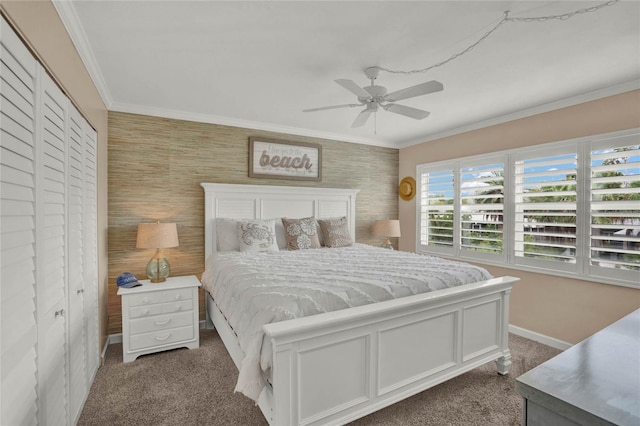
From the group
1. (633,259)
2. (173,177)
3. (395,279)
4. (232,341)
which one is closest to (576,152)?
(633,259)

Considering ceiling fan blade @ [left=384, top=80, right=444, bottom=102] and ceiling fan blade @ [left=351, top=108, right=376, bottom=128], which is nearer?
ceiling fan blade @ [left=384, top=80, right=444, bottom=102]

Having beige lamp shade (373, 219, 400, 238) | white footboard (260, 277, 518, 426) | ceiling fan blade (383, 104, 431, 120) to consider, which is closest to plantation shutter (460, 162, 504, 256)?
beige lamp shade (373, 219, 400, 238)

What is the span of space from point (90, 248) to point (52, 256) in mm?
954

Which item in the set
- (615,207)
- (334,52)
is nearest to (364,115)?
(334,52)

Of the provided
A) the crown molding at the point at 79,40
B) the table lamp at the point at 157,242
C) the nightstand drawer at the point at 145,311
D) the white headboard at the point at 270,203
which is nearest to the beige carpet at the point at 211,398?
the nightstand drawer at the point at 145,311

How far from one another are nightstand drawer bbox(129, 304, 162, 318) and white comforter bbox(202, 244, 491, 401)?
0.48 meters

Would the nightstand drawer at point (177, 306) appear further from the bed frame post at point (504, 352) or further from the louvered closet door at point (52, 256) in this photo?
the bed frame post at point (504, 352)

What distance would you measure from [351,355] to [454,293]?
2.94 feet

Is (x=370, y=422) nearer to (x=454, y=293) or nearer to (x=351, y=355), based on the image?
(x=351, y=355)

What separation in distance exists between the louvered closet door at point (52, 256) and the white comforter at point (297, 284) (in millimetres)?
898

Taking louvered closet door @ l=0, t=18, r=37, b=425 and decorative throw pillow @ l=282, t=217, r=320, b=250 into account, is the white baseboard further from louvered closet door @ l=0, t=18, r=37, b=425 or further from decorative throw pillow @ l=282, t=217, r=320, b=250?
louvered closet door @ l=0, t=18, r=37, b=425

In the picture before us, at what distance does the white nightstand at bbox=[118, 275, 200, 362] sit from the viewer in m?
2.79

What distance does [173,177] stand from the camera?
11.7 ft

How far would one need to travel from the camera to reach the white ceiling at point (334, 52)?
5.90 ft
